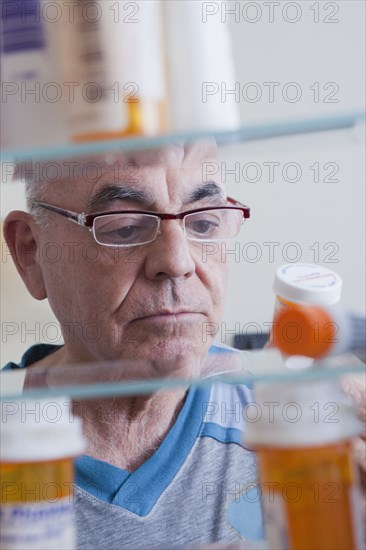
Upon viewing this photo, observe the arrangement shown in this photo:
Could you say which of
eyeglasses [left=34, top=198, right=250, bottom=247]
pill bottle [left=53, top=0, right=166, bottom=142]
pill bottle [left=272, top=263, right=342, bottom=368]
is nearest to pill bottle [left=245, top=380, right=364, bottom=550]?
pill bottle [left=272, top=263, right=342, bottom=368]

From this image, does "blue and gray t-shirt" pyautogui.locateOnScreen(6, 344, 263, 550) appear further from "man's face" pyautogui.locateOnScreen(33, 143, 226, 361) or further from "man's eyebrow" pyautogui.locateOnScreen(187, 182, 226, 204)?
"man's eyebrow" pyautogui.locateOnScreen(187, 182, 226, 204)

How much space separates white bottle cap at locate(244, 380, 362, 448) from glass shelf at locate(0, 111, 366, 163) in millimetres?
177

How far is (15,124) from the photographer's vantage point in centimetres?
56

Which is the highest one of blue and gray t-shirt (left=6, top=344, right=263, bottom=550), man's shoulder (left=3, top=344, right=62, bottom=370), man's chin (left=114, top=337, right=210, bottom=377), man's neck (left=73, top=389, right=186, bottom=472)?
man's chin (left=114, top=337, right=210, bottom=377)

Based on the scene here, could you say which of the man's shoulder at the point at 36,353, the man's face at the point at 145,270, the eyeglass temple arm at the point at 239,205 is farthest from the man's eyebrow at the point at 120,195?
the man's shoulder at the point at 36,353

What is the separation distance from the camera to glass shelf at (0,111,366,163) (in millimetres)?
536

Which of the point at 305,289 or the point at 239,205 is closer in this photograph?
the point at 305,289

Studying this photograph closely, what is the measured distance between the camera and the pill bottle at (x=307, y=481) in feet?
1.79

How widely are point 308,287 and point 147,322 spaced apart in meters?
0.34

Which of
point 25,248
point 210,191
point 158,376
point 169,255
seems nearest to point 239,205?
point 210,191

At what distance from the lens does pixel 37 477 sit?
57cm

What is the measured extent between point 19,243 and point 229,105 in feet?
2.20

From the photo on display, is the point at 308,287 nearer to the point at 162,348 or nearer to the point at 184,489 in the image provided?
the point at 162,348

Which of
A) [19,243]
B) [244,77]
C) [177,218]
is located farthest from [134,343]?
[244,77]
